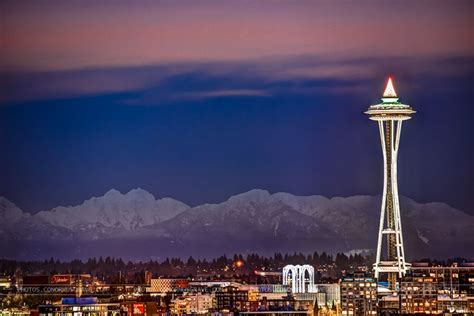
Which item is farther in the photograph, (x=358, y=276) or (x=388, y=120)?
(x=388, y=120)

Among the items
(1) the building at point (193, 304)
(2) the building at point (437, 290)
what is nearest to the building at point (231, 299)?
(1) the building at point (193, 304)

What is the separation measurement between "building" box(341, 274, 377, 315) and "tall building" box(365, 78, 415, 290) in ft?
19.8

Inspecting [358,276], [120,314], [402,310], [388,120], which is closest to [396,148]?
[388,120]

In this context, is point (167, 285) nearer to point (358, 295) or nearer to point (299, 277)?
point (299, 277)

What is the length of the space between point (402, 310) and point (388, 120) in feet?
37.1

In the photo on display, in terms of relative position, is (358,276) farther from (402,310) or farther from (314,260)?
(314,260)

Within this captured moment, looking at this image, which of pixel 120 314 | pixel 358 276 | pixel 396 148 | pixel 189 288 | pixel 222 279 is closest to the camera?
pixel 120 314

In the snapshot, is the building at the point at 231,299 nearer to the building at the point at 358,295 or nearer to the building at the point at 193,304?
the building at the point at 193,304

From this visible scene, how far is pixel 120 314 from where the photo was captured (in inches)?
1604

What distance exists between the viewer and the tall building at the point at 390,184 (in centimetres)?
5197

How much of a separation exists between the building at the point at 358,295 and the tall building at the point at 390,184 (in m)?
6.04

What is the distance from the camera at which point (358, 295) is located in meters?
44.6

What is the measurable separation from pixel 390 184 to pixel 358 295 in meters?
8.53

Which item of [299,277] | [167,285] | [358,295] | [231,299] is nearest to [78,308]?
[358,295]
